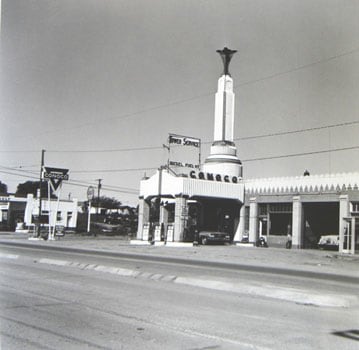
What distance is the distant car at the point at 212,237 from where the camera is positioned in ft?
152

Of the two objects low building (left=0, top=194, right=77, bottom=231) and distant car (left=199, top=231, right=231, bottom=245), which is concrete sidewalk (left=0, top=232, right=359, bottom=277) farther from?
low building (left=0, top=194, right=77, bottom=231)

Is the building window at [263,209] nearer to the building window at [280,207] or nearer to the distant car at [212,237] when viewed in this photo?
the building window at [280,207]

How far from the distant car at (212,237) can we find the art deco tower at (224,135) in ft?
24.4

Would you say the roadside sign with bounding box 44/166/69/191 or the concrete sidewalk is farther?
the roadside sign with bounding box 44/166/69/191

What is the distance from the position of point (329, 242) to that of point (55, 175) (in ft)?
83.1

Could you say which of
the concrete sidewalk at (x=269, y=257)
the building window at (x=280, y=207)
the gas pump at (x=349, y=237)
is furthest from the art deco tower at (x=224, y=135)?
the gas pump at (x=349, y=237)

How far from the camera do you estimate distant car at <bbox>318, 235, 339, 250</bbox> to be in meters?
41.8

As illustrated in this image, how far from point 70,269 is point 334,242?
92.6 ft

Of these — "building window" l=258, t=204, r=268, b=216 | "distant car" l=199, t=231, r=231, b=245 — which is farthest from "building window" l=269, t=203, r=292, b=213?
"distant car" l=199, t=231, r=231, b=245

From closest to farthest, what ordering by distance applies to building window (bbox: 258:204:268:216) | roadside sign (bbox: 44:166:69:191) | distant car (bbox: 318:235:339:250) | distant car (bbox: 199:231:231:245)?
distant car (bbox: 318:235:339:250)
distant car (bbox: 199:231:231:245)
building window (bbox: 258:204:268:216)
roadside sign (bbox: 44:166:69:191)

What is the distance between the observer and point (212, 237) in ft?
152

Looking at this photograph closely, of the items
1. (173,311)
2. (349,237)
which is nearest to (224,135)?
(349,237)

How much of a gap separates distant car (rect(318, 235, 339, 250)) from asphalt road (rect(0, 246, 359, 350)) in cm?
2552

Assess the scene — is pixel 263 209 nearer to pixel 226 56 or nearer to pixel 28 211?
pixel 226 56
